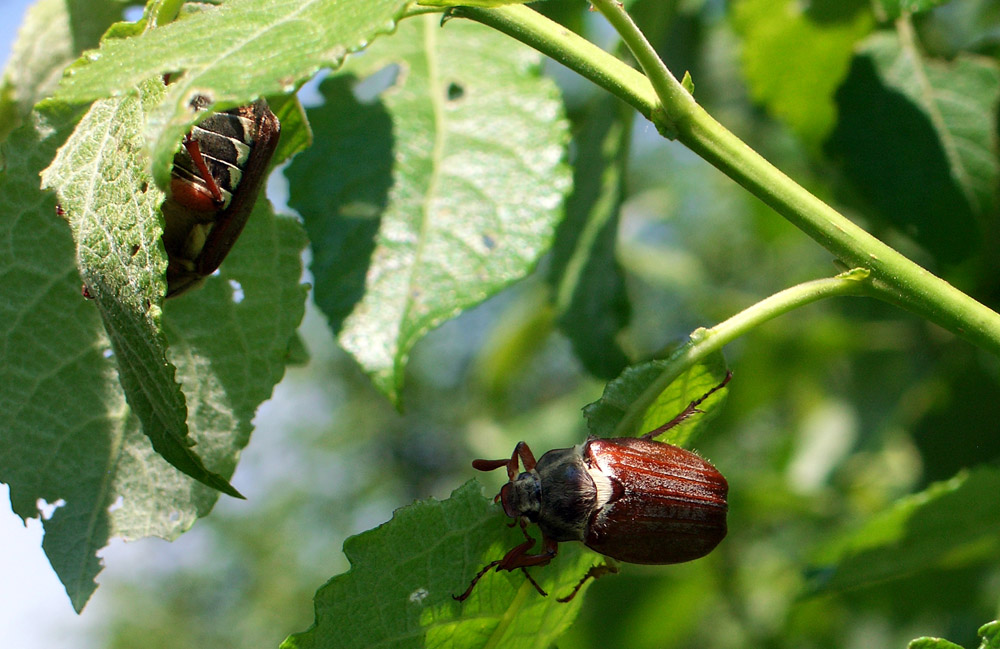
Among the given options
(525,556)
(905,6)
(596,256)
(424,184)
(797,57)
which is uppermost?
(797,57)

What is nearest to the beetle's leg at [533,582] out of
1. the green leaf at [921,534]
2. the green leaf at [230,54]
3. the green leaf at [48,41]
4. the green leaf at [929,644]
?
the green leaf at [929,644]

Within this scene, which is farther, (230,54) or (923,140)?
(923,140)

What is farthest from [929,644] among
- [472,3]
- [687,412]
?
[472,3]

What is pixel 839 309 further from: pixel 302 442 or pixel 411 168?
pixel 302 442

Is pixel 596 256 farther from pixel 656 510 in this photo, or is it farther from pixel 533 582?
pixel 533 582

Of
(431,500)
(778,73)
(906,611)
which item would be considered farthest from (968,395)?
(431,500)

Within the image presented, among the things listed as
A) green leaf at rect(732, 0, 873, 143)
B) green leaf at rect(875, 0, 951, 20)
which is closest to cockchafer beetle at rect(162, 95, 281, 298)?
green leaf at rect(875, 0, 951, 20)
